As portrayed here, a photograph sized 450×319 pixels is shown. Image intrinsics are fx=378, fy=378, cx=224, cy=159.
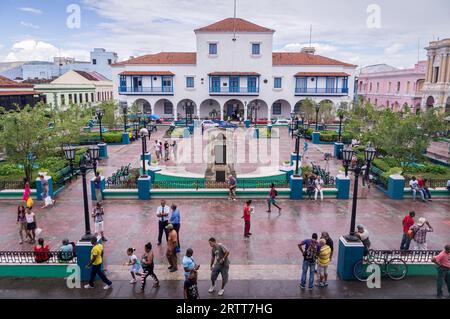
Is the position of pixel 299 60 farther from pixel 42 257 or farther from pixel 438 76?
pixel 42 257

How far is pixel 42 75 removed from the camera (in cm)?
7106

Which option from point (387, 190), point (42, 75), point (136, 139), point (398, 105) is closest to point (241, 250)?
point (387, 190)

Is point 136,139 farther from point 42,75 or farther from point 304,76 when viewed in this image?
point 42,75

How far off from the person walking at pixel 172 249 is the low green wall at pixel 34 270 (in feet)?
8.39

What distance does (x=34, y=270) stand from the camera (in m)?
9.63

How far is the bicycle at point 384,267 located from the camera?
9.33 m

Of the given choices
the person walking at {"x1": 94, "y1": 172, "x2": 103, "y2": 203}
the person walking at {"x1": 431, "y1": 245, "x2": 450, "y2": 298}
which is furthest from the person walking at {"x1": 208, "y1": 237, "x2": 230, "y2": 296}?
the person walking at {"x1": 94, "y1": 172, "x2": 103, "y2": 203}

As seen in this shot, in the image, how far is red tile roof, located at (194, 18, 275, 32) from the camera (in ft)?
150

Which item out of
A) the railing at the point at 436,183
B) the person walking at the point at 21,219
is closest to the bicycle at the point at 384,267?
the railing at the point at 436,183

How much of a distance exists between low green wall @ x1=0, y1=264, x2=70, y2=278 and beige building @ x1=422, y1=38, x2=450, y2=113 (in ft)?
143

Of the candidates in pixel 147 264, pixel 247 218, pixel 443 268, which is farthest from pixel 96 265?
pixel 443 268

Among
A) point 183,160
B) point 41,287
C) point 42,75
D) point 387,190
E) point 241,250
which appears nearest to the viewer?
point 41,287

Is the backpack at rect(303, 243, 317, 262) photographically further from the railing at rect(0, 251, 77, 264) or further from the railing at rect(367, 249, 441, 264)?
the railing at rect(0, 251, 77, 264)

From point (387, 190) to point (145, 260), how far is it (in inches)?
486
